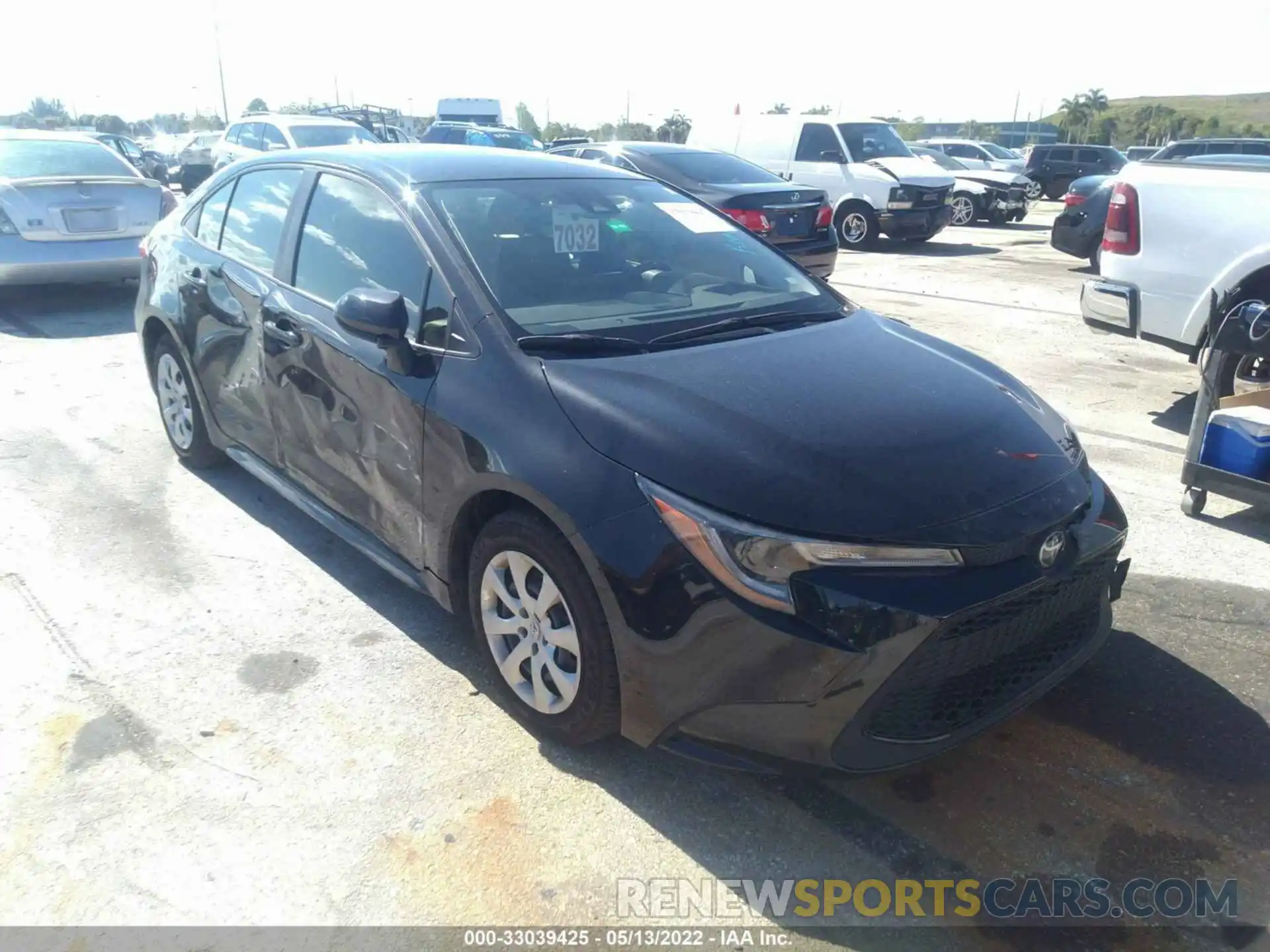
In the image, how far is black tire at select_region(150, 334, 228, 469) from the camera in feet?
15.4

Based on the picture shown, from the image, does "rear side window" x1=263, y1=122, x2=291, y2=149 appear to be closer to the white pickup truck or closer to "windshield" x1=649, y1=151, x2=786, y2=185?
"windshield" x1=649, y1=151, x2=786, y2=185

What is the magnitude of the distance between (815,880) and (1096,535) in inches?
Result: 48.5

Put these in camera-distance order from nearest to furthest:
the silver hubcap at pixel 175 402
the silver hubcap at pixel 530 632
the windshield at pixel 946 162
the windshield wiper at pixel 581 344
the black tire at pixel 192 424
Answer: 1. the silver hubcap at pixel 530 632
2. the windshield wiper at pixel 581 344
3. the black tire at pixel 192 424
4. the silver hubcap at pixel 175 402
5. the windshield at pixel 946 162

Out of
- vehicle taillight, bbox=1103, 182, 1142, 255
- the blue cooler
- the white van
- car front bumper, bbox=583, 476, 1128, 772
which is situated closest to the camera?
car front bumper, bbox=583, 476, 1128, 772

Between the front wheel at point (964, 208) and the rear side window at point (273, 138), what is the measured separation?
40.3 ft

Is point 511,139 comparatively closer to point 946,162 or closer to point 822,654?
point 946,162

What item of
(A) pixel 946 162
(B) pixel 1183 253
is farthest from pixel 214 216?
(A) pixel 946 162

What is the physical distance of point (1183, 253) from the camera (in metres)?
5.43

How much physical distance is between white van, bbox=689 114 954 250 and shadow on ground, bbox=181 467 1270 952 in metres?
12.4

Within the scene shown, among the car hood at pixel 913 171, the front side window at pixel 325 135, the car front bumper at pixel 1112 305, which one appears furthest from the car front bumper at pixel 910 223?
the car front bumper at pixel 1112 305

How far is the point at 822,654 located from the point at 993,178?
775 inches

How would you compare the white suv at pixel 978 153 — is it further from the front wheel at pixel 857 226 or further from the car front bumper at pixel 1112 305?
the car front bumper at pixel 1112 305

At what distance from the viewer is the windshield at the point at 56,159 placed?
28.4 feet

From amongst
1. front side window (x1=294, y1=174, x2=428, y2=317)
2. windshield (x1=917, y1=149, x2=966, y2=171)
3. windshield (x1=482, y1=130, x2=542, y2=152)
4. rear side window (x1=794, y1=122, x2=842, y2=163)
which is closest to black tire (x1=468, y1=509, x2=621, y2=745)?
front side window (x1=294, y1=174, x2=428, y2=317)
